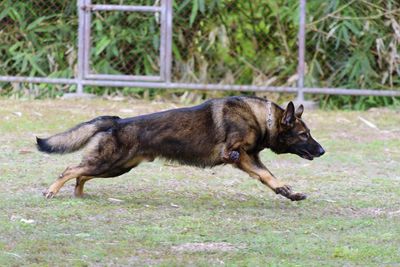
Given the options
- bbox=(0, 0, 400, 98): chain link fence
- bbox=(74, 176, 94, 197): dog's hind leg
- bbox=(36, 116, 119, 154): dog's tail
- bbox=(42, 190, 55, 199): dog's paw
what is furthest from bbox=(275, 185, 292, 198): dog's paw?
bbox=(0, 0, 400, 98): chain link fence

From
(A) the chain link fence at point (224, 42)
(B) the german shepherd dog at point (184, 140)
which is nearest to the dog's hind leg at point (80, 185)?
(B) the german shepherd dog at point (184, 140)

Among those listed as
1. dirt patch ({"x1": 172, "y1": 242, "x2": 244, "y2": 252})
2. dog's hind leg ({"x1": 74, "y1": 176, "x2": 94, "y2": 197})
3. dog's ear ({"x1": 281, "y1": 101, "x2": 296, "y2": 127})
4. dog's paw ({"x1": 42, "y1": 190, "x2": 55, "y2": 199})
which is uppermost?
dog's ear ({"x1": 281, "y1": 101, "x2": 296, "y2": 127})

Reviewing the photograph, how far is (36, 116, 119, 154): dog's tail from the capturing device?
7957 millimetres

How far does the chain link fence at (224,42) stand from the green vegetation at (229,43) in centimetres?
1

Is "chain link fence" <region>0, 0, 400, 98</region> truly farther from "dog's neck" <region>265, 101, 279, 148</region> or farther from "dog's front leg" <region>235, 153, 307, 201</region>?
"dog's front leg" <region>235, 153, 307, 201</region>

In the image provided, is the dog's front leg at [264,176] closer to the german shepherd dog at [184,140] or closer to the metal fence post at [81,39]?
the german shepherd dog at [184,140]

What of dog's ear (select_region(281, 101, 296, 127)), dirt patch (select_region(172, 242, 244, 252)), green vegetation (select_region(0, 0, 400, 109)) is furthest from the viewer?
green vegetation (select_region(0, 0, 400, 109))

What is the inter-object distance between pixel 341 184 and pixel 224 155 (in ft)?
5.15

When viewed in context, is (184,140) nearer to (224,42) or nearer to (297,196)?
(297,196)

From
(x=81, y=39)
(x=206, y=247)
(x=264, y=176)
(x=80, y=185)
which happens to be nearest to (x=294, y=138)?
(x=264, y=176)

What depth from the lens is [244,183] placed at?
9141mm

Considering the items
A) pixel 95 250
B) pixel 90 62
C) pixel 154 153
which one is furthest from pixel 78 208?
pixel 90 62

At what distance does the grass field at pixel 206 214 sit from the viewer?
622 centimetres

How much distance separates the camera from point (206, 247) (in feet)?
21.0
